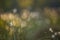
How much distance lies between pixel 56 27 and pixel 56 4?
0.71 ft

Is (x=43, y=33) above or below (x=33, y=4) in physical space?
below

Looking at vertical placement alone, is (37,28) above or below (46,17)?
below

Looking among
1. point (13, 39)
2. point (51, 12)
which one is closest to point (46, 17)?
point (51, 12)

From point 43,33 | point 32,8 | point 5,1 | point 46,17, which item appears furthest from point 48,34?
point 5,1

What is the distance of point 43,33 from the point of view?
49.1 inches

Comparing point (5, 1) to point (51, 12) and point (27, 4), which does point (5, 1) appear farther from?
point (51, 12)

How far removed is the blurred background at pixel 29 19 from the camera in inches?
49.0

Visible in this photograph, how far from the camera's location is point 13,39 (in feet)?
4.16

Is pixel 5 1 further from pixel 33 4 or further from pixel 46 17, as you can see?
pixel 46 17

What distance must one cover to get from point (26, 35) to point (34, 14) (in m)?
0.22

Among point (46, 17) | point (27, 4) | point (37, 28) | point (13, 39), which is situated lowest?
point (13, 39)

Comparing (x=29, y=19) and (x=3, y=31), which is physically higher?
(x=29, y=19)

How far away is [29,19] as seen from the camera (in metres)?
1.27

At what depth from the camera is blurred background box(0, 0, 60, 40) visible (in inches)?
49.0
